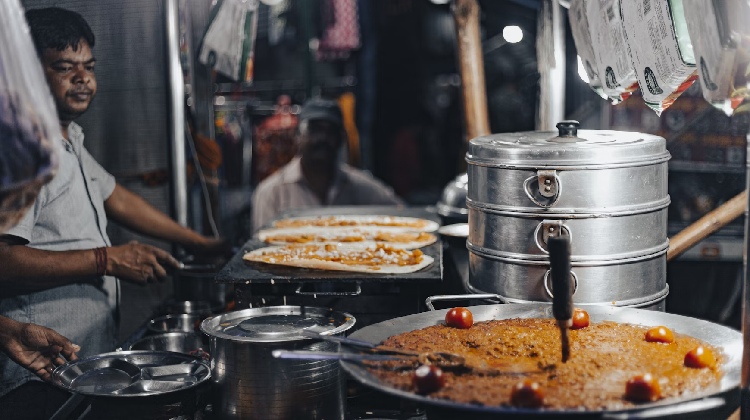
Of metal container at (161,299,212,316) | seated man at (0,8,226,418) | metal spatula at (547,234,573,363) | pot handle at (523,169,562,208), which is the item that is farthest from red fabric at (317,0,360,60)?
metal spatula at (547,234,573,363)

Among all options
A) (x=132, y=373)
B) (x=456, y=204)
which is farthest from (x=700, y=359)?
(x=456, y=204)

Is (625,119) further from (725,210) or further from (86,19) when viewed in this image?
(86,19)

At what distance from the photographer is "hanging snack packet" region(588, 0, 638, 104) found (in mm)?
3109

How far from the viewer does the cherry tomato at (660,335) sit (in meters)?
2.41

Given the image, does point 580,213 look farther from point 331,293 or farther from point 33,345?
point 33,345

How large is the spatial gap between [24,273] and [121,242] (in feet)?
3.70

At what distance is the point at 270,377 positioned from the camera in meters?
2.40

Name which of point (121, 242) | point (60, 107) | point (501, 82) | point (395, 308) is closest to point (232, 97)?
point (501, 82)

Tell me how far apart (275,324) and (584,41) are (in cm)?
206

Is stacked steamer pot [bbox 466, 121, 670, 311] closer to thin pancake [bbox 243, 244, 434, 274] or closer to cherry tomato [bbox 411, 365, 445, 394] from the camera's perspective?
thin pancake [bbox 243, 244, 434, 274]

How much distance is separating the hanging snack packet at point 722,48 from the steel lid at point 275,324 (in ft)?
4.40

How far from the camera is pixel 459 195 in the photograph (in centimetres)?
462

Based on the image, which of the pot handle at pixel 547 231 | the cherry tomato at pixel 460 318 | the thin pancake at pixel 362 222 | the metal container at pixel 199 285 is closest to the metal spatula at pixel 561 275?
the cherry tomato at pixel 460 318

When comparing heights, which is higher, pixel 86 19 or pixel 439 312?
pixel 86 19
